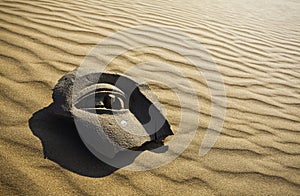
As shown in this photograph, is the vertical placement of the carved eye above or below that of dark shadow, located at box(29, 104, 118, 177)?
above

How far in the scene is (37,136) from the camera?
1.63 meters

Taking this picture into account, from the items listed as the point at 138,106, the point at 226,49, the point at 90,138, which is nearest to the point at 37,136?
the point at 90,138

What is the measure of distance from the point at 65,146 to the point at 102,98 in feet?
1.27

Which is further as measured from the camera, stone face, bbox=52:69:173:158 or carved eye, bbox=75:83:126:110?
carved eye, bbox=75:83:126:110

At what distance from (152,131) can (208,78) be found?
1.24 m

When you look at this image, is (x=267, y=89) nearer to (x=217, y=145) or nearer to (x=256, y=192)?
(x=217, y=145)

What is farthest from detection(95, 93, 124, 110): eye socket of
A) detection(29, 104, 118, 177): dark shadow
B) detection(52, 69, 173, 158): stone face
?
detection(29, 104, 118, 177): dark shadow

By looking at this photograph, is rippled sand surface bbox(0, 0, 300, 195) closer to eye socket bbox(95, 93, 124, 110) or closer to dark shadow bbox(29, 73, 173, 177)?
dark shadow bbox(29, 73, 173, 177)

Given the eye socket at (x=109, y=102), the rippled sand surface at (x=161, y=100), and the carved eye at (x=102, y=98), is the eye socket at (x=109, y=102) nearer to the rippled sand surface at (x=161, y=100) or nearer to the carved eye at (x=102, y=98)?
the carved eye at (x=102, y=98)

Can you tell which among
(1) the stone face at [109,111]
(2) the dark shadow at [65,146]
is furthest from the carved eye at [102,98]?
(2) the dark shadow at [65,146]

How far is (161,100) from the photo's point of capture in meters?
2.21

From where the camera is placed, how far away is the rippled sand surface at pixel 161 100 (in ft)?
4.87

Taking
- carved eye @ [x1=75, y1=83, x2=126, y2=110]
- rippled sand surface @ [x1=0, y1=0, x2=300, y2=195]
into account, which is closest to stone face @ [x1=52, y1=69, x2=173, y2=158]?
carved eye @ [x1=75, y1=83, x2=126, y2=110]

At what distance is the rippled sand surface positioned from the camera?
4.87 ft
